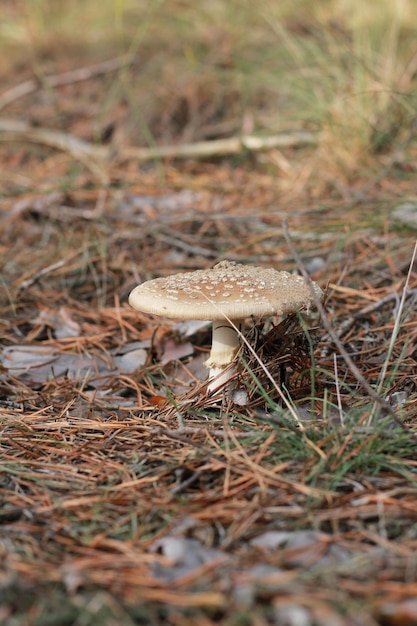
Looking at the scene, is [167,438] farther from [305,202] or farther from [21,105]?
[21,105]

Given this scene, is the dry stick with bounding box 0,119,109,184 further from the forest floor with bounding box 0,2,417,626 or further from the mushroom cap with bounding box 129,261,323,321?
the mushroom cap with bounding box 129,261,323,321

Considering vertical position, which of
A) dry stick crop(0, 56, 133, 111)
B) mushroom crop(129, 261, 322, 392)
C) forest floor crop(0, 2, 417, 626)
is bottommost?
forest floor crop(0, 2, 417, 626)

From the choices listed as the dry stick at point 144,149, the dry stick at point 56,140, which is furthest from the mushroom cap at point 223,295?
the dry stick at point 56,140

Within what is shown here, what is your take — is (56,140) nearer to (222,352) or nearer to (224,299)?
(222,352)

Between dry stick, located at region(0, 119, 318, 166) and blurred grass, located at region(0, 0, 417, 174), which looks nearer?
blurred grass, located at region(0, 0, 417, 174)

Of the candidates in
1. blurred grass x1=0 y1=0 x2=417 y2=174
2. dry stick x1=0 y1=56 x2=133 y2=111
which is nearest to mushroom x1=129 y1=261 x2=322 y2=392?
blurred grass x1=0 y1=0 x2=417 y2=174

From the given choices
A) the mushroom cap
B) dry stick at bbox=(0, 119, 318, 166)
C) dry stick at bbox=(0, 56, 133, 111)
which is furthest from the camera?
dry stick at bbox=(0, 56, 133, 111)

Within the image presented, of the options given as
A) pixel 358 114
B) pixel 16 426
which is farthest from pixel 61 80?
pixel 16 426
